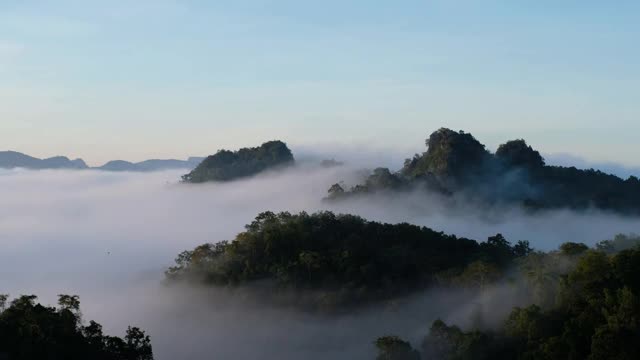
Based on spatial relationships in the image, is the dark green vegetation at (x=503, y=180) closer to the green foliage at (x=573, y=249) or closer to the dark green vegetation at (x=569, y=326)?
the green foliage at (x=573, y=249)

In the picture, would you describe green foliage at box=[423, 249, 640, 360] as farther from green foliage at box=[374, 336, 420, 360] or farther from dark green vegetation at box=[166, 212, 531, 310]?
dark green vegetation at box=[166, 212, 531, 310]

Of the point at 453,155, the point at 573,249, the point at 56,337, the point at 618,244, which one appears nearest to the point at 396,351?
the point at 573,249

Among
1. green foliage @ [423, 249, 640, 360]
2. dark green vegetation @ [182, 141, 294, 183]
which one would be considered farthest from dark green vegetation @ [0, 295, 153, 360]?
dark green vegetation @ [182, 141, 294, 183]

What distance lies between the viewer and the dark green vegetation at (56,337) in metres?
25.6

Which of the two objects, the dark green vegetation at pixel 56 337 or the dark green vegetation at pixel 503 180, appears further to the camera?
→ the dark green vegetation at pixel 503 180

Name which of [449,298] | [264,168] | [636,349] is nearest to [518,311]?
[636,349]

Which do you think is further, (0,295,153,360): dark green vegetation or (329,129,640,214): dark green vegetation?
(329,129,640,214): dark green vegetation

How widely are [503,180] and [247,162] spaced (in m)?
41.3

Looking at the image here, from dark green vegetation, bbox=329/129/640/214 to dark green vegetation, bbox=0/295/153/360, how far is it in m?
57.4

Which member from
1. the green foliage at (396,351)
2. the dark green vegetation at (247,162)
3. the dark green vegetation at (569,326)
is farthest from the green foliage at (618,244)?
the dark green vegetation at (247,162)

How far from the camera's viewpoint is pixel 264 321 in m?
41.1

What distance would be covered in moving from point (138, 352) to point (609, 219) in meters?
71.6

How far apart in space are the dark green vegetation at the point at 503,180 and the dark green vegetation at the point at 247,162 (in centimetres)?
2611

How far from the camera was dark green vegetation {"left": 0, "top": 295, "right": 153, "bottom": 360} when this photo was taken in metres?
25.6
